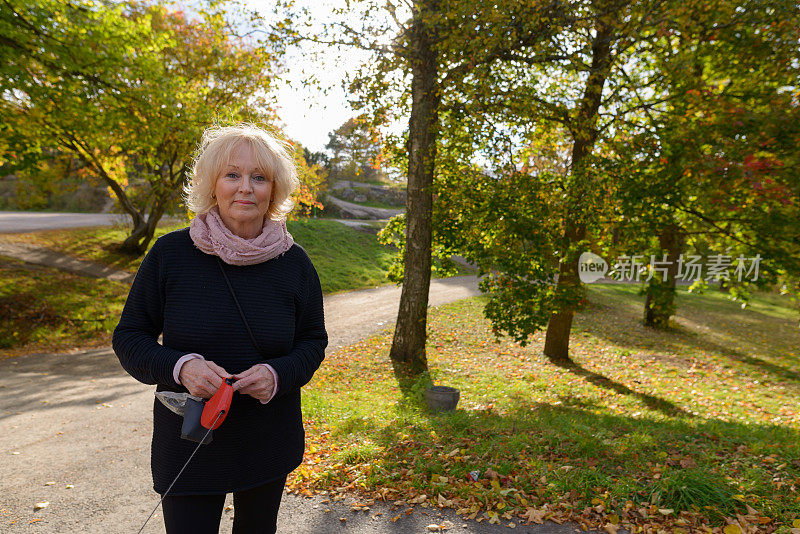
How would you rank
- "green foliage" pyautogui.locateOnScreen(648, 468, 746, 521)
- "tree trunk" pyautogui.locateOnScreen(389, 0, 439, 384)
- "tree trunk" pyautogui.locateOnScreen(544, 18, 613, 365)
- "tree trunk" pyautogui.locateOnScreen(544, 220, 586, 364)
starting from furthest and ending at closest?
"tree trunk" pyautogui.locateOnScreen(544, 220, 586, 364), "tree trunk" pyautogui.locateOnScreen(389, 0, 439, 384), "tree trunk" pyautogui.locateOnScreen(544, 18, 613, 365), "green foliage" pyautogui.locateOnScreen(648, 468, 746, 521)

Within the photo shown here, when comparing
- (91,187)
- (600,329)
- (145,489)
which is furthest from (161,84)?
(91,187)

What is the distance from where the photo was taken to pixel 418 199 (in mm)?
9695

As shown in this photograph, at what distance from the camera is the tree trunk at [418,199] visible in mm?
9109

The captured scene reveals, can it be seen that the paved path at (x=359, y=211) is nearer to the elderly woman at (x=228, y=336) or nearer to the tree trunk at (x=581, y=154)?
the tree trunk at (x=581, y=154)

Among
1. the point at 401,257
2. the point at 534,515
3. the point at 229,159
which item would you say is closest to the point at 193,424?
the point at 229,159

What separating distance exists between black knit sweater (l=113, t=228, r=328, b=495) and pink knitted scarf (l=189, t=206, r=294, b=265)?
6cm

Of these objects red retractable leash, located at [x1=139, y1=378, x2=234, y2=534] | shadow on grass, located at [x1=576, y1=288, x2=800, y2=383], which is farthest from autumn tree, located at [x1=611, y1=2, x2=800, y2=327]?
red retractable leash, located at [x1=139, y1=378, x2=234, y2=534]

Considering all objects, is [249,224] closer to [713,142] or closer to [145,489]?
[145,489]

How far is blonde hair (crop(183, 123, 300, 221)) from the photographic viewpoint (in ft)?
6.79

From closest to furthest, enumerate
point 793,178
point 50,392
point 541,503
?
1. point 541,503
2. point 793,178
3. point 50,392

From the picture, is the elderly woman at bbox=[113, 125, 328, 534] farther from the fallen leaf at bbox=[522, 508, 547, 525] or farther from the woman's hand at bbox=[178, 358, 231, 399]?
the fallen leaf at bbox=[522, 508, 547, 525]

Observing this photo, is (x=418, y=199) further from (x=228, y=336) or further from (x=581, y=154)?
(x=228, y=336)

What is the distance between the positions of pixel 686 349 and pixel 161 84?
1652cm

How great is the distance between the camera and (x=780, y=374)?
39.9ft
